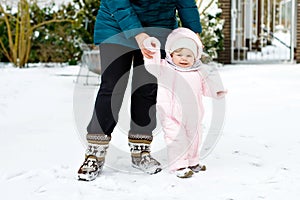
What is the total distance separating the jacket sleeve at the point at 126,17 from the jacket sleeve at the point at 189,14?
0.31 m

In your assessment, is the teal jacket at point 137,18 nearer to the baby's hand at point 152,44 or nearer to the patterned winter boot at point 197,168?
the baby's hand at point 152,44

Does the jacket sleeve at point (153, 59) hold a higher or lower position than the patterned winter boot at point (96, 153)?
higher

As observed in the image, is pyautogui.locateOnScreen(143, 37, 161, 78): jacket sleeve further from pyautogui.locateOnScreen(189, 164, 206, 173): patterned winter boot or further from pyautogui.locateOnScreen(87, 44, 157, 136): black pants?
pyautogui.locateOnScreen(189, 164, 206, 173): patterned winter boot

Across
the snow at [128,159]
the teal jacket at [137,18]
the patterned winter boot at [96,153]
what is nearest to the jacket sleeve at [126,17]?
the teal jacket at [137,18]

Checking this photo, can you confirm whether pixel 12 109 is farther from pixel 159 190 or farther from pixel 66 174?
pixel 159 190

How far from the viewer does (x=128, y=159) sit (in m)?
2.73

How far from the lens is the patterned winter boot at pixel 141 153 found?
2.50m

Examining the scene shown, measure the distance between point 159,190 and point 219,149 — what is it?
0.84 meters

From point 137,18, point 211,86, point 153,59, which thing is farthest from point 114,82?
point 211,86

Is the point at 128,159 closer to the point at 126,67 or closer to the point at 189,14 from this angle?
the point at 126,67

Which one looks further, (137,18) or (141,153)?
(141,153)

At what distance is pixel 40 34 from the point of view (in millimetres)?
10141

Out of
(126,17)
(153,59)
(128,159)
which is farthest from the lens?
(128,159)

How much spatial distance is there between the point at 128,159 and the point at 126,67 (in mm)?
544
